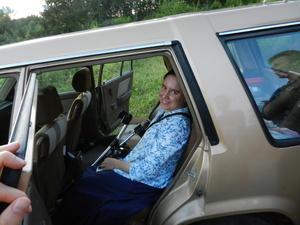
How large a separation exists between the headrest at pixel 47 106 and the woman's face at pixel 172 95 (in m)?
0.73

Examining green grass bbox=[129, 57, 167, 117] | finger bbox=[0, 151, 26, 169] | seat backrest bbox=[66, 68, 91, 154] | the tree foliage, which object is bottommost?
→ green grass bbox=[129, 57, 167, 117]

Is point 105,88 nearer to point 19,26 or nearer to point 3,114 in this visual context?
point 3,114

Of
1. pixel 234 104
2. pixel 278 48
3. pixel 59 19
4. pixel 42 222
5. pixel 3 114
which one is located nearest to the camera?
pixel 42 222

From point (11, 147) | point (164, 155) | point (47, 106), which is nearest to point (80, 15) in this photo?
point (47, 106)

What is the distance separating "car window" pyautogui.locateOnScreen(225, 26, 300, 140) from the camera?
1773 mm

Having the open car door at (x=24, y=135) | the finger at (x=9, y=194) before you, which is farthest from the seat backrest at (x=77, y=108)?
the finger at (x=9, y=194)

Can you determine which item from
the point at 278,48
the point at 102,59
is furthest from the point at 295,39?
the point at 102,59

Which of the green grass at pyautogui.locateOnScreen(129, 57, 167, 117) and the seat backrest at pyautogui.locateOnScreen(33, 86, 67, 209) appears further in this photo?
the green grass at pyautogui.locateOnScreen(129, 57, 167, 117)

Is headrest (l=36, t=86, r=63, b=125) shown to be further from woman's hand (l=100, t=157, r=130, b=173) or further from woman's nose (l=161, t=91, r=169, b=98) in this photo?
woman's nose (l=161, t=91, r=169, b=98)

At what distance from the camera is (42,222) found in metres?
1.51

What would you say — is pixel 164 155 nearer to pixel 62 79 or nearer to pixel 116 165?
pixel 116 165

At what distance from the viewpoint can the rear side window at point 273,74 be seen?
1.77 meters

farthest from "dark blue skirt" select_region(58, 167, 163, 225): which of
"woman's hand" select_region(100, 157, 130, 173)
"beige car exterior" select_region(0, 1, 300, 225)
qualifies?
"beige car exterior" select_region(0, 1, 300, 225)

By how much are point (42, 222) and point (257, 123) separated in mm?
1066
